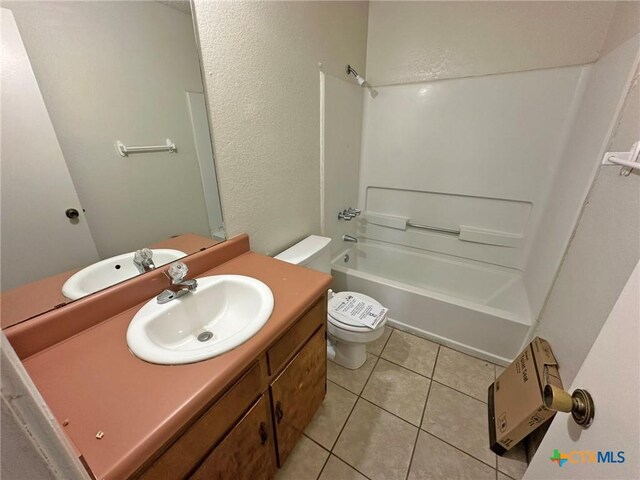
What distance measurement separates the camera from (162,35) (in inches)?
33.5

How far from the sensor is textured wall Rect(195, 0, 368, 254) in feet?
3.33

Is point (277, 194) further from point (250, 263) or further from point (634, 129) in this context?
point (634, 129)

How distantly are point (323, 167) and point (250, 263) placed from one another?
0.92 metres

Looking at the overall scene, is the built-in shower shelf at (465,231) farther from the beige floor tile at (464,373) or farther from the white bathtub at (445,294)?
the beige floor tile at (464,373)

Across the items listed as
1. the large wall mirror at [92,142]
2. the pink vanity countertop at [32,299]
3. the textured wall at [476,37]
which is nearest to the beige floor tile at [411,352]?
the large wall mirror at [92,142]

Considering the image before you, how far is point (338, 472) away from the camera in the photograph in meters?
1.12

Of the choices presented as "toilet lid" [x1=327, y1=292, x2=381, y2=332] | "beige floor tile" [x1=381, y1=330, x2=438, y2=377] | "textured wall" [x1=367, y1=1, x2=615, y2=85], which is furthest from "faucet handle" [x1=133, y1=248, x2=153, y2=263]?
"textured wall" [x1=367, y1=1, x2=615, y2=85]

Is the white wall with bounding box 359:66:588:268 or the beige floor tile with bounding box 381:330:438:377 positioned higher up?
the white wall with bounding box 359:66:588:268

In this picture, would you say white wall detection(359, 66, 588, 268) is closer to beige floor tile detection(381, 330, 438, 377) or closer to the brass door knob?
beige floor tile detection(381, 330, 438, 377)

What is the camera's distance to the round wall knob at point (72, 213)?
2.35ft

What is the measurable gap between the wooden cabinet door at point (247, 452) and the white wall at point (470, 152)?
1.98m

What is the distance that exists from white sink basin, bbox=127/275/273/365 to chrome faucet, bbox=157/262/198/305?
2 centimetres

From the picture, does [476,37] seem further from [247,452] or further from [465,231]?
[247,452]

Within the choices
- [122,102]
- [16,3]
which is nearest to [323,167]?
[122,102]
